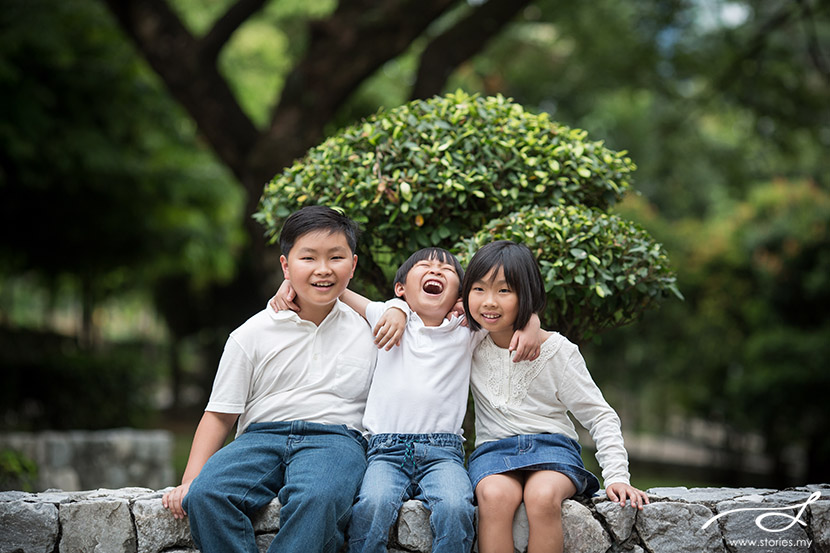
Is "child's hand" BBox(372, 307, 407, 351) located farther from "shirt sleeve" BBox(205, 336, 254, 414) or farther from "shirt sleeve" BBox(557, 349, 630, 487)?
"shirt sleeve" BBox(557, 349, 630, 487)

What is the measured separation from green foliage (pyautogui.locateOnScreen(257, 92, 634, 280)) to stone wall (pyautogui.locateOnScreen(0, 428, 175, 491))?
5.47 metres

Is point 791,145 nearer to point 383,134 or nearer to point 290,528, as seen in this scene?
point 383,134

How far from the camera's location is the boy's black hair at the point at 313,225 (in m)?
3.02

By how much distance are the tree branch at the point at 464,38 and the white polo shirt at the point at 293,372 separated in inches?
162

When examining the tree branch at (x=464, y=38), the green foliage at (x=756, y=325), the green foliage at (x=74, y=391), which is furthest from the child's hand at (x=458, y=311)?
the green foliage at (x=756, y=325)

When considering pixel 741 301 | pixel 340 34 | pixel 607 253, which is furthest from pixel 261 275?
pixel 741 301

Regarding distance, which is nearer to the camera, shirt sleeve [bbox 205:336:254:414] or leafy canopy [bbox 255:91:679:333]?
shirt sleeve [bbox 205:336:254:414]

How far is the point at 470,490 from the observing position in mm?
2764

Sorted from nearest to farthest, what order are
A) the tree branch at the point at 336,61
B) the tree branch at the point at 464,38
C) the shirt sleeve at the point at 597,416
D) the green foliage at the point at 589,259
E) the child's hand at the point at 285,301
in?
the shirt sleeve at the point at 597,416 < the child's hand at the point at 285,301 < the green foliage at the point at 589,259 < the tree branch at the point at 336,61 < the tree branch at the point at 464,38

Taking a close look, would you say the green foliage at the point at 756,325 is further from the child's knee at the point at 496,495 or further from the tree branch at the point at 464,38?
the child's knee at the point at 496,495

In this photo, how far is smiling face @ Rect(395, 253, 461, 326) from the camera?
3.05 meters

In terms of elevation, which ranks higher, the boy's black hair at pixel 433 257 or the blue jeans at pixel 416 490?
the boy's black hair at pixel 433 257

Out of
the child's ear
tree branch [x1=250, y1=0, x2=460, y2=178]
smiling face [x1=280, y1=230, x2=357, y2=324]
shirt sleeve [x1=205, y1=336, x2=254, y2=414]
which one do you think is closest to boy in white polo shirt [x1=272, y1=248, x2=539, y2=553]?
the child's ear

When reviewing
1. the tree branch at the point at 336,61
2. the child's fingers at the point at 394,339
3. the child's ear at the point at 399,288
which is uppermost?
the tree branch at the point at 336,61
